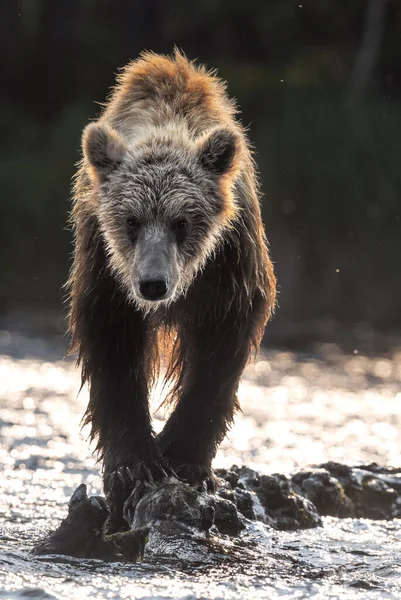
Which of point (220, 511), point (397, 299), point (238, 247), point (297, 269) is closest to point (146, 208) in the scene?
point (238, 247)

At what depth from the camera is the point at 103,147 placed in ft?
21.1

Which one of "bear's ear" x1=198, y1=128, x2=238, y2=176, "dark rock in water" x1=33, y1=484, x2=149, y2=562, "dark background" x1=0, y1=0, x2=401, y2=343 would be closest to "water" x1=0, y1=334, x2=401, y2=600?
"dark rock in water" x1=33, y1=484, x2=149, y2=562

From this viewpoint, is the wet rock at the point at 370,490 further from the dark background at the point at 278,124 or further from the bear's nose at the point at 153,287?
the dark background at the point at 278,124

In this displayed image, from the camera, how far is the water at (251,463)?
5316 millimetres

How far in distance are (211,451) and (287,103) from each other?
955 inches

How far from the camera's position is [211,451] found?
6.70 metres

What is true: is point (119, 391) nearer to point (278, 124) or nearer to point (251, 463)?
point (251, 463)

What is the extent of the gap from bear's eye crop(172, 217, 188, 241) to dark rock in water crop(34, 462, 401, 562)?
1.28 meters

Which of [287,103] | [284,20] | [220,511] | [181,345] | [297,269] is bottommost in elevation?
[220,511]

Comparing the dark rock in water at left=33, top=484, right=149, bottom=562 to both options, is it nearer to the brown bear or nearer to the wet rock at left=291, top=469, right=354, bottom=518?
the brown bear

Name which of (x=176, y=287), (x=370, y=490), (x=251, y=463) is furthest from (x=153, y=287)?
(x=251, y=463)

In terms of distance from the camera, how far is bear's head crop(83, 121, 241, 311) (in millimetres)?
6266

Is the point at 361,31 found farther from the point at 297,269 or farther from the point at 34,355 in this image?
the point at 34,355

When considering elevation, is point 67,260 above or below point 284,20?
below
